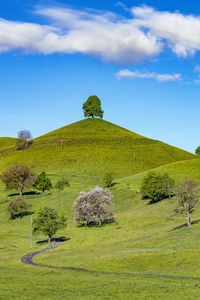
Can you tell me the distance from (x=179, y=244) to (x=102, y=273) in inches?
894

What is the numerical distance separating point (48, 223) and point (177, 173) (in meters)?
75.8

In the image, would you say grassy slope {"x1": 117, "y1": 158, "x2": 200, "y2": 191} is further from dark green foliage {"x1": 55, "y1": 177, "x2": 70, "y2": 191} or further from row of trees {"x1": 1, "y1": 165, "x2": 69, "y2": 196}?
row of trees {"x1": 1, "y1": 165, "x2": 69, "y2": 196}

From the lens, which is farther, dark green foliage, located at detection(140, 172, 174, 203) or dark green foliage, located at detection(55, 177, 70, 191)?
dark green foliage, located at detection(55, 177, 70, 191)

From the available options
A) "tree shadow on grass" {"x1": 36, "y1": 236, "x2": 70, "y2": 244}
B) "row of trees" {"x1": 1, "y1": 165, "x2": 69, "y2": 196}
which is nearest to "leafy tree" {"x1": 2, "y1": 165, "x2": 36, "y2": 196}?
"row of trees" {"x1": 1, "y1": 165, "x2": 69, "y2": 196}

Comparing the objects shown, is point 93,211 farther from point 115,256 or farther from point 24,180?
point 115,256

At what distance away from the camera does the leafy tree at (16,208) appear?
130 meters

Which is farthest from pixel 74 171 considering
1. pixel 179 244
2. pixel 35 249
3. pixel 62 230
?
pixel 179 244

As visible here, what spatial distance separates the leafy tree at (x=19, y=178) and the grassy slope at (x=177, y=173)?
3132 centimetres

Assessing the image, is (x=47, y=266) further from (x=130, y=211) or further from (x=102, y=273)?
(x=130, y=211)

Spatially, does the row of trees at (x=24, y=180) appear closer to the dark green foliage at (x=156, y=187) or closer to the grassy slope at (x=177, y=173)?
the grassy slope at (x=177, y=173)

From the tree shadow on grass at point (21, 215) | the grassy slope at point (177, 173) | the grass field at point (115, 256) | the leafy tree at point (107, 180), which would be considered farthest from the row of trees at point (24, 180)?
the grassy slope at point (177, 173)

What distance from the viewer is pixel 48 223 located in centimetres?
10331

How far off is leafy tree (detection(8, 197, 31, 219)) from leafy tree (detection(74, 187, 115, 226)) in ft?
57.0

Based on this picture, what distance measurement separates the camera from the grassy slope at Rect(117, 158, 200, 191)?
161400 millimetres
